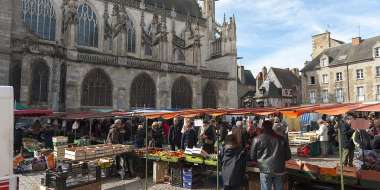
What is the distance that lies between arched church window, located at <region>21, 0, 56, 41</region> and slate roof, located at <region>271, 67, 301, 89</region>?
25930 millimetres

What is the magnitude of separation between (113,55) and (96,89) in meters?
2.62

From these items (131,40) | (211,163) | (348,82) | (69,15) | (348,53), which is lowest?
(211,163)

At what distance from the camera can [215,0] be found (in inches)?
1341

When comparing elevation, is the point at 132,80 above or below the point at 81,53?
below

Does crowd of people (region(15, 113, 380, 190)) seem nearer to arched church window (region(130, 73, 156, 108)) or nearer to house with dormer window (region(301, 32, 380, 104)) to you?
arched church window (region(130, 73, 156, 108))

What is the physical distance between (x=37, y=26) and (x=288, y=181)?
20.1 metres

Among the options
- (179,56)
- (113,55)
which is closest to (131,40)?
(179,56)

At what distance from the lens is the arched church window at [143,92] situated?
2328cm

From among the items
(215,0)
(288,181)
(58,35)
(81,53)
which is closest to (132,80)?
(81,53)

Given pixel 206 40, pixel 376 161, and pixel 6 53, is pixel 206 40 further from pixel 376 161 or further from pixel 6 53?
pixel 376 161

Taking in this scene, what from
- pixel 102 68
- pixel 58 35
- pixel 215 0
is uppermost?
pixel 215 0

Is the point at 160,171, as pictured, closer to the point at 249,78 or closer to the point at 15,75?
the point at 15,75

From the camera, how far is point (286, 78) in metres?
40.7

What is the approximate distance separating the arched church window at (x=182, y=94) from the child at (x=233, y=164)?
1991 centimetres
